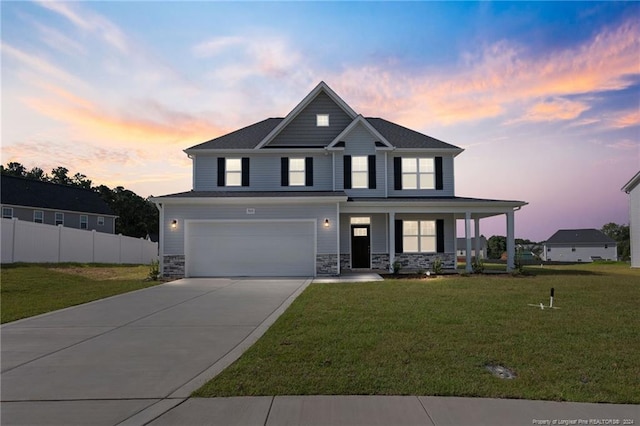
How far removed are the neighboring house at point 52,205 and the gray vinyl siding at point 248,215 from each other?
1952cm

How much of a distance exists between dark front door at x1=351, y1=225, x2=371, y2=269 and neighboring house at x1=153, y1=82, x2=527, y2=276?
0.16 feet

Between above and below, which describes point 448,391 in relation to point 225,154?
below

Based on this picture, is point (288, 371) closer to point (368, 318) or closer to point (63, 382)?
point (63, 382)

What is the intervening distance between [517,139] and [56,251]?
24.5 meters

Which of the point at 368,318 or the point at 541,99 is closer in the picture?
the point at 368,318

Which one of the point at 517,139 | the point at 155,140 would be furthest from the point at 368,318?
the point at 155,140

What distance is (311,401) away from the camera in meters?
4.04

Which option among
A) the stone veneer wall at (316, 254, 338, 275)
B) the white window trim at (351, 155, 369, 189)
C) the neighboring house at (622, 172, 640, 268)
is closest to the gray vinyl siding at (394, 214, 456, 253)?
the white window trim at (351, 155, 369, 189)

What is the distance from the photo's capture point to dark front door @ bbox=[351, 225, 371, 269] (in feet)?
63.2

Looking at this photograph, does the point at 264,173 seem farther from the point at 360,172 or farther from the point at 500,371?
the point at 500,371

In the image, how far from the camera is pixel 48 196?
105 ft

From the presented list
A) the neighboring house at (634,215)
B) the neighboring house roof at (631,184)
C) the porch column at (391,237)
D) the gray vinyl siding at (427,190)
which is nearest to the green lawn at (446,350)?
the porch column at (391,237)

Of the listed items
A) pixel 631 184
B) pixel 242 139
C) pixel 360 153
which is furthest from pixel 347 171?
pixel 631 184

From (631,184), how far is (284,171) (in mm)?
23423
